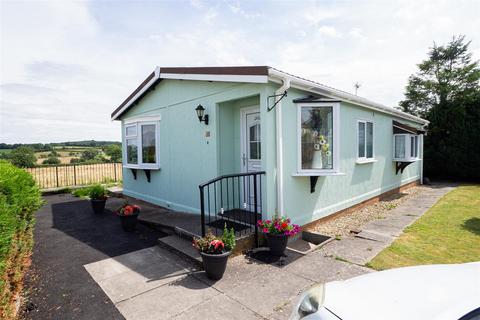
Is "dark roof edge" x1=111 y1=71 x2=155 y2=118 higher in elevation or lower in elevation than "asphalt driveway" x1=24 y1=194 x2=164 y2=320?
higher

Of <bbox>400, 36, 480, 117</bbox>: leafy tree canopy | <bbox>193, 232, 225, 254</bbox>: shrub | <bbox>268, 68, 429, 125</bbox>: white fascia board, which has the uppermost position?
<bbox>400, 36, 480, 117</bbox>: leafy tree canopy

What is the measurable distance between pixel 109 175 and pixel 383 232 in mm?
13836

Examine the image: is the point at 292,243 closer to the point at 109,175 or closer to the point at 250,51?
the point at 250,51

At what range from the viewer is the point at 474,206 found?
7797 mm

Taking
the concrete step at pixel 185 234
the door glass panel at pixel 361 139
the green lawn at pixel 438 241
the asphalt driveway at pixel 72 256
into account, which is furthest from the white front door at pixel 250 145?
the door glass panel at pixel 361 139

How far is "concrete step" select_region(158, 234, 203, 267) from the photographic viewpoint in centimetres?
417

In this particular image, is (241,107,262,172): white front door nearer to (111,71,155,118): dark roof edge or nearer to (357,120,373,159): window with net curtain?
(111,71,155,118): dark roof edge

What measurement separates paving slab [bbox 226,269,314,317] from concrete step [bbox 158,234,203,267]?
0.93 meters

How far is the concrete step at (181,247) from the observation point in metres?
4.17

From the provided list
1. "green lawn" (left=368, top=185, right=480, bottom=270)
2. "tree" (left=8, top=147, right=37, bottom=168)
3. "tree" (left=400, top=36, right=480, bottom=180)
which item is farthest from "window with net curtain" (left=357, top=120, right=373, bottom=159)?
"tree" (left=8, top=147, right=37, bottom=168)

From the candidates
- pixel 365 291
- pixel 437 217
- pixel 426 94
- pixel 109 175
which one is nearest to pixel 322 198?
pixel 437 217

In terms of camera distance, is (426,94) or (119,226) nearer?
(119,226)

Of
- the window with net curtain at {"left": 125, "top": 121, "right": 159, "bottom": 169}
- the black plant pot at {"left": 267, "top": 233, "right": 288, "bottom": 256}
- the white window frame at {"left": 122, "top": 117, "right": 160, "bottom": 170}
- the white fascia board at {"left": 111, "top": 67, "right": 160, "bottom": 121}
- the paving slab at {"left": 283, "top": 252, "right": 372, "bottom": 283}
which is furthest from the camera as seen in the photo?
the window with net curtain at {"left": 125, "top": 121, "right": 159, "bottom": 169}

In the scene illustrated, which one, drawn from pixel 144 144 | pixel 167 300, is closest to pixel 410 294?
pixel 167 300
